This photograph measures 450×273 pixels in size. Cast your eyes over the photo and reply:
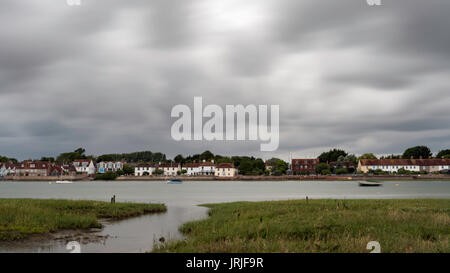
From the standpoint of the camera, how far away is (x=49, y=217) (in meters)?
28.0

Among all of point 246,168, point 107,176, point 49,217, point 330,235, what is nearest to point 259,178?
point 246,168

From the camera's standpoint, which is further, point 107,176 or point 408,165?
point 408,165

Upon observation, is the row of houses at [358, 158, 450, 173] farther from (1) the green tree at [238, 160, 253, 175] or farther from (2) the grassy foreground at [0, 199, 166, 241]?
(2) the grassy foreground at [0, 199, 166, 241]

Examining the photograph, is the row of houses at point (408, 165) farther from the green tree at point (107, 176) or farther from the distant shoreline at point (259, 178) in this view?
the green tree at point (107, 176)

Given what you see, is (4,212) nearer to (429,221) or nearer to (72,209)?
(72,209)

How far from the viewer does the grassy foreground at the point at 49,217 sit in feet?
79.5

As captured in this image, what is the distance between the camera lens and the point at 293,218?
24.7 metres

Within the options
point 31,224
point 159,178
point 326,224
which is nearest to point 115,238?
point 31,224

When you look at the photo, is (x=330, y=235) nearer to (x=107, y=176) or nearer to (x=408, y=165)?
(x=107, y=176)

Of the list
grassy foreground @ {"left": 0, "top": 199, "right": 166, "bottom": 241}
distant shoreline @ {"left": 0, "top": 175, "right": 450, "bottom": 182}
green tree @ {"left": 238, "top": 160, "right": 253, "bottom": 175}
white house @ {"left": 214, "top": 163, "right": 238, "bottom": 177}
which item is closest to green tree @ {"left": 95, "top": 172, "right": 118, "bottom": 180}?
distant shoreline @ {"left": 0, "top": 175, "right": 450, "bottom": 182}

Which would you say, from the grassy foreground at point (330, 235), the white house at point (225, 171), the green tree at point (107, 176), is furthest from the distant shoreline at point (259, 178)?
the grassy foreground at point (330, 235)

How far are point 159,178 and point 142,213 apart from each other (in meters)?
160

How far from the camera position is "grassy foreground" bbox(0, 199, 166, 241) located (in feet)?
79.5
